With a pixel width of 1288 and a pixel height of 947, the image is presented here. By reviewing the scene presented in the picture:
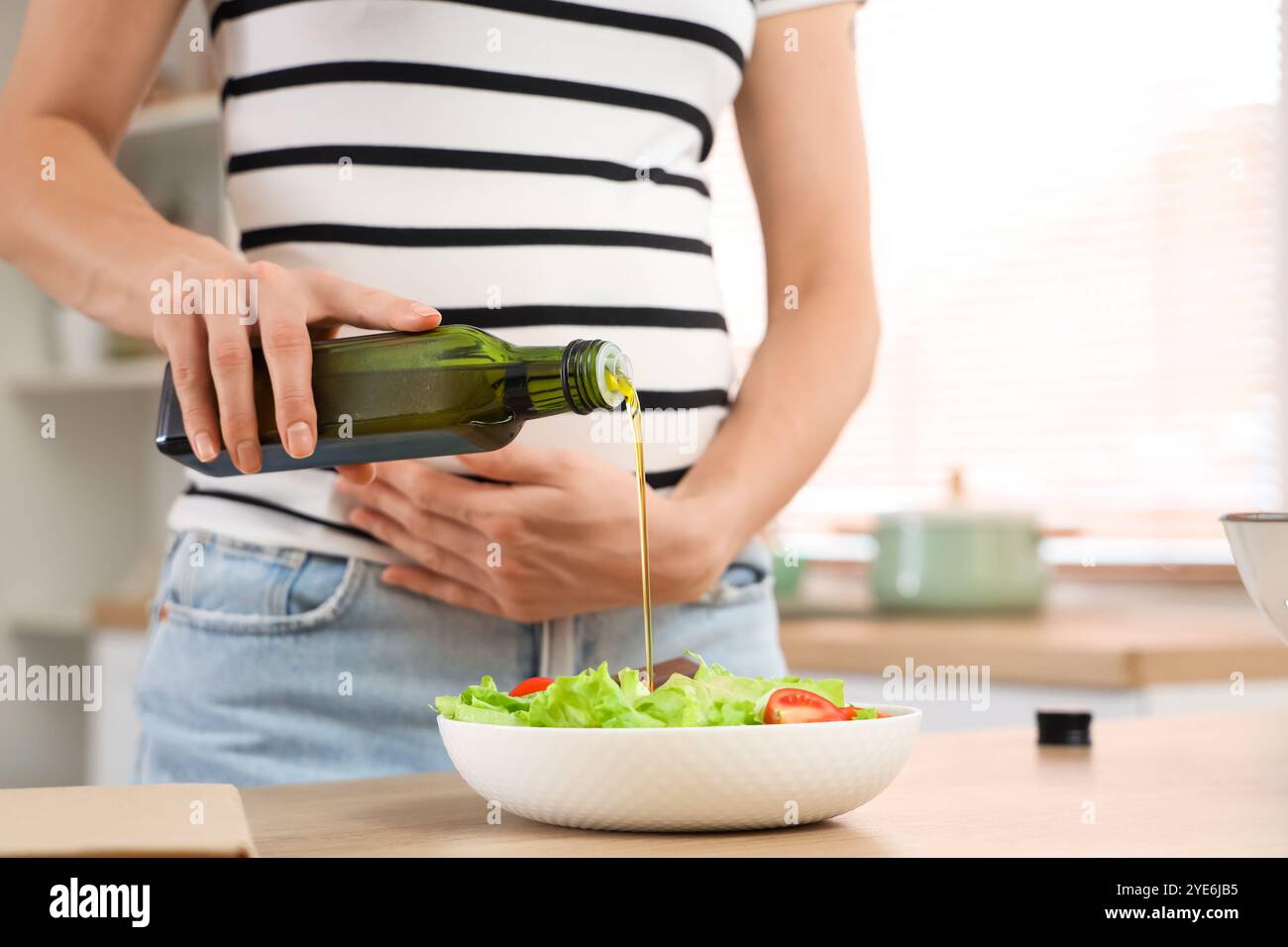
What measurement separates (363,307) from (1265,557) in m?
0.43

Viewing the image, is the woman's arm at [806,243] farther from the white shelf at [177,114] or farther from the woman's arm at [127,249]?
the white shelf at [177,114]

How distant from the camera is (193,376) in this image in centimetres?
72

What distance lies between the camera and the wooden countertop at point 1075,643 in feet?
5.32

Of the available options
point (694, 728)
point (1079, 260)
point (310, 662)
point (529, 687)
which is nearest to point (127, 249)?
point (310, 662)

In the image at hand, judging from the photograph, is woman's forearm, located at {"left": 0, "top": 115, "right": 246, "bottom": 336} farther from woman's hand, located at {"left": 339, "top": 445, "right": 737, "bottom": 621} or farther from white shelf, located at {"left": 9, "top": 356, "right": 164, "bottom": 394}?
white shelf, located at {"left": 9, "top": 356, "right": 164, "bottom": 394}

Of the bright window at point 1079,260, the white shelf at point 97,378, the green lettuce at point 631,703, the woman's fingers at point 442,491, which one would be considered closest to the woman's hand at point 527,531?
the woman's fingers at point 442,491

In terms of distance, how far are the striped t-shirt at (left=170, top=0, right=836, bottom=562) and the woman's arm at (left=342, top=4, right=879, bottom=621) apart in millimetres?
43

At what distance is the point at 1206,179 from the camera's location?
224 cm

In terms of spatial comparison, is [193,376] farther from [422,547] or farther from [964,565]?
[964,565]

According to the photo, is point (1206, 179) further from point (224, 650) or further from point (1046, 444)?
point (224, 650)

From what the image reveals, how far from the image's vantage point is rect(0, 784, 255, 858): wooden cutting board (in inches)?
18.0

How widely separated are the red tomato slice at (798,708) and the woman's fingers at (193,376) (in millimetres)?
312

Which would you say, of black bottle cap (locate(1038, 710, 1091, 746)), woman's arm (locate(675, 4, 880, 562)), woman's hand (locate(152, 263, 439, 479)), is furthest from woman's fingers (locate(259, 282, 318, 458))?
black bottle cap (locate(1038, 710, 1091, 746))

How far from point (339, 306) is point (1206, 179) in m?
1.87
